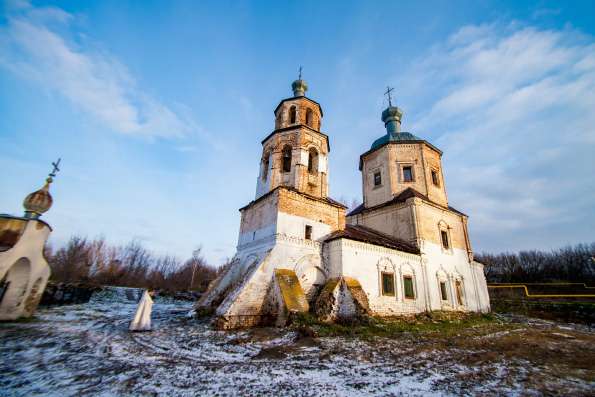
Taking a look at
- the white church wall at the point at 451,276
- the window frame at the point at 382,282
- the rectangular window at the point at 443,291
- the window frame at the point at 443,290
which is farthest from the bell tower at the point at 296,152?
the rectangular window at the point at 443,291

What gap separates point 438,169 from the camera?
19.0 meters

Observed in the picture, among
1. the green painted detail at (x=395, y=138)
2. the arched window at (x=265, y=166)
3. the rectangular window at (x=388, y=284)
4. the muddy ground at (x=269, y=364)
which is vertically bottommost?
the muddy ground at (x=269, y=364)

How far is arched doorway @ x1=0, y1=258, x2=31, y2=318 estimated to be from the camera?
8.84 meters

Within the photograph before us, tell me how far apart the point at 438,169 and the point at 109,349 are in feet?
66.8

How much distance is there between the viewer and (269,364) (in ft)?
17.5

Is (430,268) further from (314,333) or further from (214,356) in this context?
(214,356)

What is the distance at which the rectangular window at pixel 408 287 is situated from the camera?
13.0 meters

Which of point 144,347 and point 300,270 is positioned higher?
point 300,270

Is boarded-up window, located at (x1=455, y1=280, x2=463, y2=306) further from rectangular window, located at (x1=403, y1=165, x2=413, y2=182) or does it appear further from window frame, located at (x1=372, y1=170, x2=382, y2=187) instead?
window frame, located at (x1=372, y1=170, x2=382, y2=187)

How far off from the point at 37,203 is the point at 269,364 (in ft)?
35.3

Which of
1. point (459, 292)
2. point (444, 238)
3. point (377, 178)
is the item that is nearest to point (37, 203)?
point (377, 178)

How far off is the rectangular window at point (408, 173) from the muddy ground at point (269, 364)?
11.3 m

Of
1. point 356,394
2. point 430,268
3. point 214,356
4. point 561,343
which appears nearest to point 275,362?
point 214,356

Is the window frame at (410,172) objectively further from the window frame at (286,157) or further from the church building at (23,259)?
the church building at (23,259)
